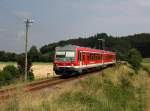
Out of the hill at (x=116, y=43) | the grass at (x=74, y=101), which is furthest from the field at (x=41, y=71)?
the hill at (x=116, y=43)

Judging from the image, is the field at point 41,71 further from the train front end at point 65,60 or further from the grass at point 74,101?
the grass at point 74,101

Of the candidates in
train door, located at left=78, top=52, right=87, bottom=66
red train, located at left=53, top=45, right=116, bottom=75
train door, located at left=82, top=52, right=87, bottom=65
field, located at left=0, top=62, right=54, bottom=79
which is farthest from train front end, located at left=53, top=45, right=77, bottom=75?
field, located at left=0, top=62, right=54, bottom=79

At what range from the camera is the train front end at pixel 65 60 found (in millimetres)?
32219

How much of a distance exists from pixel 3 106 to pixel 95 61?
3154cm

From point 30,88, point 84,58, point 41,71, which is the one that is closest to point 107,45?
point 41,71

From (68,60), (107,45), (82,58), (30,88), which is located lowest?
(30,88)

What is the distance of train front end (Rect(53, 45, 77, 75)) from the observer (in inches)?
1268

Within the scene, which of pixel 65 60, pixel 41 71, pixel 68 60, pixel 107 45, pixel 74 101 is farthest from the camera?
pixel 107 45

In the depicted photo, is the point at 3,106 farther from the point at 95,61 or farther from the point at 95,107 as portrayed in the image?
the point at 95,61

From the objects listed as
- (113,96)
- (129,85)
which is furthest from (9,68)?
(113,96)

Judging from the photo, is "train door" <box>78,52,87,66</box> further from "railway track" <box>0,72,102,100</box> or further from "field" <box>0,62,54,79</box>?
"railway track" <box>0,72,102,100</box>

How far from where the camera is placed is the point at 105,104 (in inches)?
597

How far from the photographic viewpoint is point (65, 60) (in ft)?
107

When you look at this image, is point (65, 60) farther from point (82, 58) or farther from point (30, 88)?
point (30, 88)
